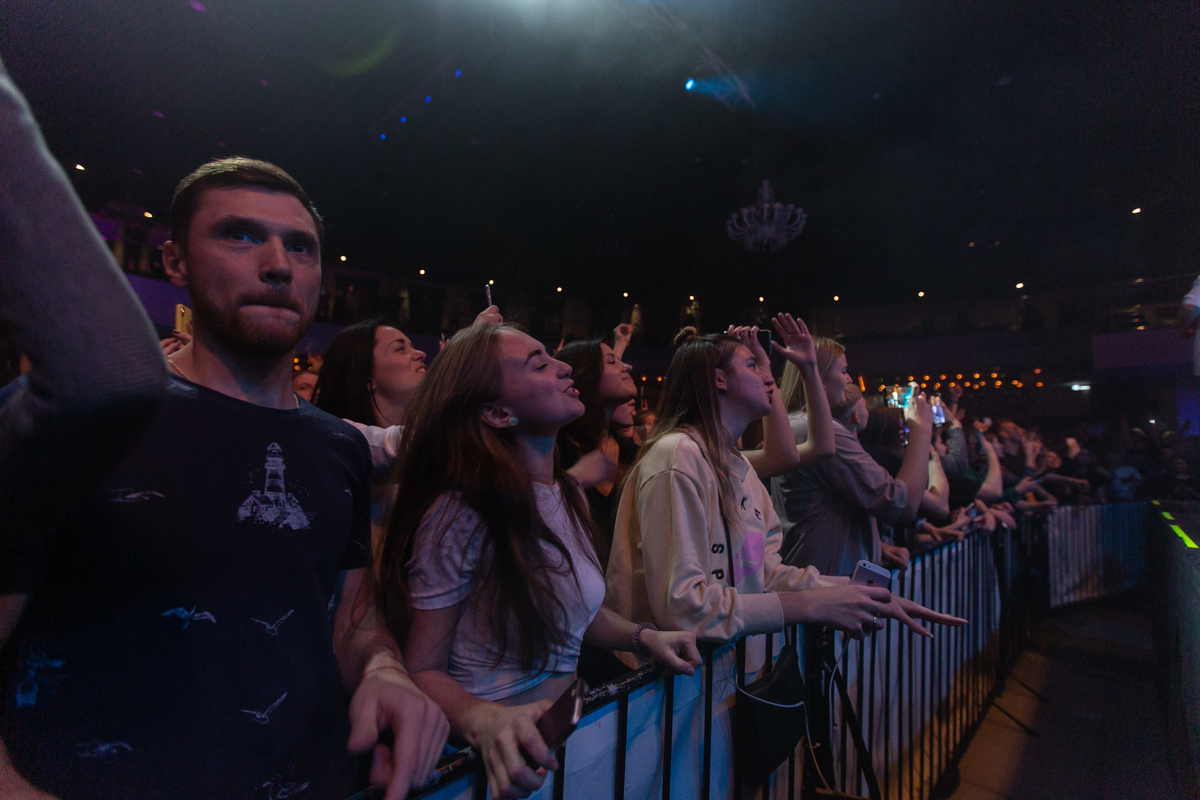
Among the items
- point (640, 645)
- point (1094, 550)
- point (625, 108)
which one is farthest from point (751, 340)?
point (1094, 550)

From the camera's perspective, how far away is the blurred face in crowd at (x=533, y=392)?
148 cm

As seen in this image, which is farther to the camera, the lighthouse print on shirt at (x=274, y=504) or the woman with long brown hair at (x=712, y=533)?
the woman with long brown hair at (x=712, y=533)

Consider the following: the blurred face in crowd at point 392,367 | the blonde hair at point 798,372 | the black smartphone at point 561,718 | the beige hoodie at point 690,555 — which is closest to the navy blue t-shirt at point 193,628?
the black smartphone at point 561,718

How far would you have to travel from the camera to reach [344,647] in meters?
1.03

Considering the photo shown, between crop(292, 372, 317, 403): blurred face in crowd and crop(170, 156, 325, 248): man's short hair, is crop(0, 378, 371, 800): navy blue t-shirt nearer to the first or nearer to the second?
crop(170, 156, 325, 248): man's short hair

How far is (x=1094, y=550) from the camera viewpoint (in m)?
5.76

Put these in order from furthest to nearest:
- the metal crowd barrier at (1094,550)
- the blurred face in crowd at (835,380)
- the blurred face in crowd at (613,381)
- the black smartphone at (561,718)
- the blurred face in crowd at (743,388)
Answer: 1. the metal crowd barrier at (1094,550)
2. the blurred face in crowd at (835,380)
3. the blurred face in crowd at (613,381)
4. the blurred face in crowd at (743,388)
5. the black smartphone at (561,718)

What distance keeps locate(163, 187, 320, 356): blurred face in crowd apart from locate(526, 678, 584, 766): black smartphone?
749 millimetres

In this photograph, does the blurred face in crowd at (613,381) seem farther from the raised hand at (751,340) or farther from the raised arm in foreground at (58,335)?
the raised arm in foreground at (58,335)

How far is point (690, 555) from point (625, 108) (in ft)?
21.8

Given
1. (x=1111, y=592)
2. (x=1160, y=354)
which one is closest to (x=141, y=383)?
(x=1111, y=592)

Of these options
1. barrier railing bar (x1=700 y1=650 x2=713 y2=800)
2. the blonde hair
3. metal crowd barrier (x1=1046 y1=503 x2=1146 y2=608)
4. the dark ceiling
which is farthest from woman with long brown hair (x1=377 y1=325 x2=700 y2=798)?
metal crowd barrier (x1=1046 y1=503 x2=1146 y2=608)

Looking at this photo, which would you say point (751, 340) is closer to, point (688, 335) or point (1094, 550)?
point (688, 335)

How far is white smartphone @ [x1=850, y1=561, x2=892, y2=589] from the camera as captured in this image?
60.1 inches
